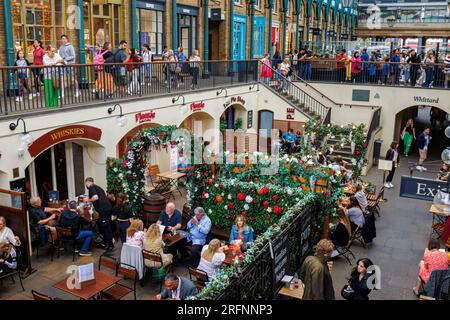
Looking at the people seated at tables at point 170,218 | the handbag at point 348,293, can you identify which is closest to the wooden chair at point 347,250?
the handbag at point 348,293

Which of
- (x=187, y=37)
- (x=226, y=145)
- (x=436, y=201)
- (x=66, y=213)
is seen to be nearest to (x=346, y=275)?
(x=436, y=201)

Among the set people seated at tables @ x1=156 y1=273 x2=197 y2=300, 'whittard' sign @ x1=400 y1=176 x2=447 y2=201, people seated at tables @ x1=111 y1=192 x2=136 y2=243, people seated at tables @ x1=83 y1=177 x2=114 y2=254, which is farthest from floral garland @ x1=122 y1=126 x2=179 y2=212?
'whittard' sign @ x1=400 y1=176 x2=447 y2=201

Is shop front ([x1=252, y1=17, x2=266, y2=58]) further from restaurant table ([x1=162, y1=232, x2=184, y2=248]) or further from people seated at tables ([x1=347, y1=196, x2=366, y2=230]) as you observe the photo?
restaurant table ([x1=162, y1=232, x2=184, y2=248])

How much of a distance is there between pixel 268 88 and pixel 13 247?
50.5ft

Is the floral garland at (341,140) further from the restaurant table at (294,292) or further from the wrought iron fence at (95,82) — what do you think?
the restaurant table at (294,292)

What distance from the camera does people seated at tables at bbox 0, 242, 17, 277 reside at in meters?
9.01

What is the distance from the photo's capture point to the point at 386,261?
10.9 metres

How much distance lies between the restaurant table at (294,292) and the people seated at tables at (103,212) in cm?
491

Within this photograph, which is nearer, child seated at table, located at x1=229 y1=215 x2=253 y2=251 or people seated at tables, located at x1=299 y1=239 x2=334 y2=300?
people seated at tables, located at x1=299 y1=239 x2=334 y2=300

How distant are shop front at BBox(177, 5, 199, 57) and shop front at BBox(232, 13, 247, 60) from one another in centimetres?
333

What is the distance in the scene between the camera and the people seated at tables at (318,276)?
700 centimetres

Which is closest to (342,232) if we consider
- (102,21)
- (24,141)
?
(24,141)

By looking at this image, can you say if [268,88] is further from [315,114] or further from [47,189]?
[47,189]

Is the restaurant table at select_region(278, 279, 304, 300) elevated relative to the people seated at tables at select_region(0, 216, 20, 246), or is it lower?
lower
